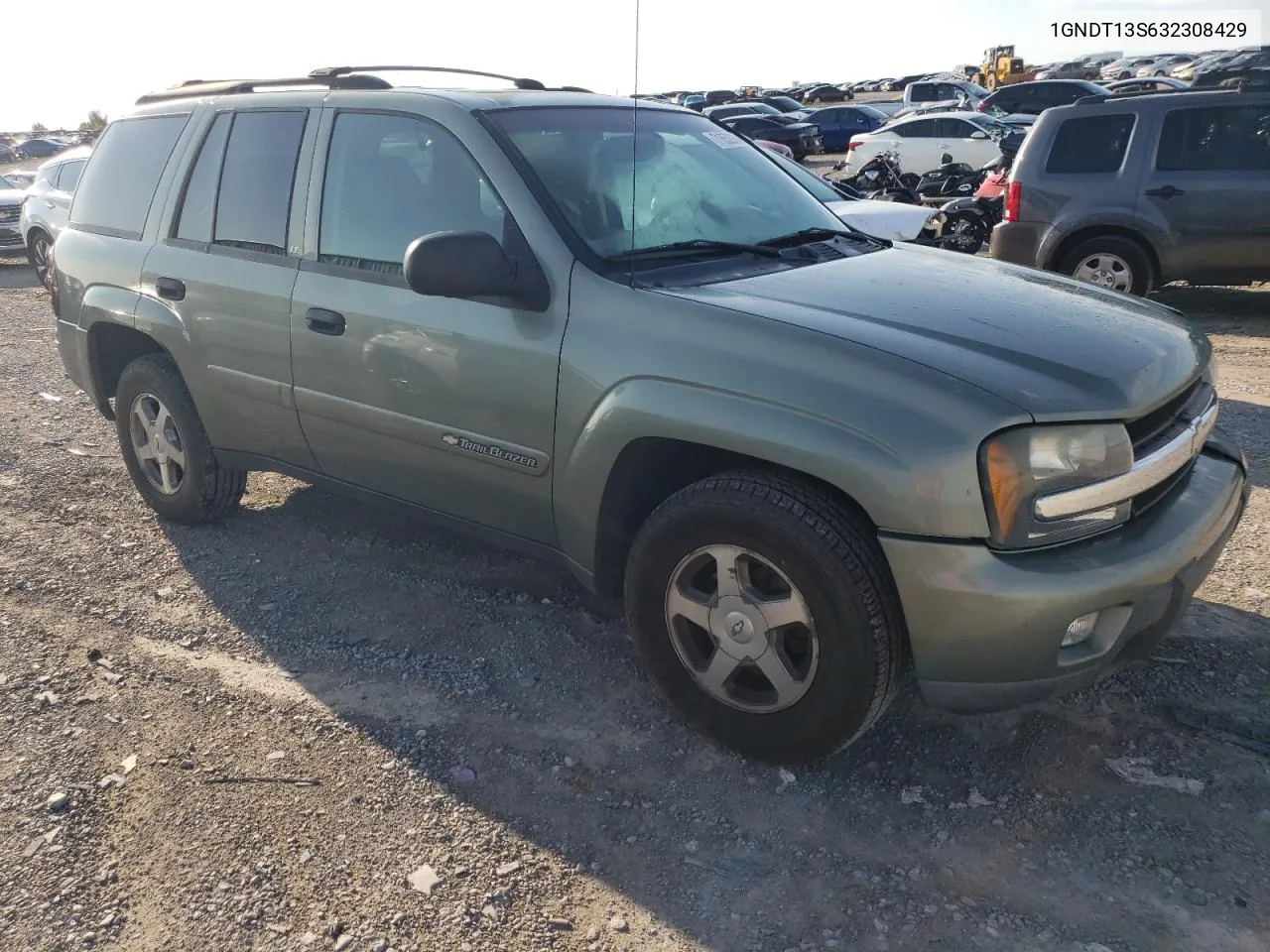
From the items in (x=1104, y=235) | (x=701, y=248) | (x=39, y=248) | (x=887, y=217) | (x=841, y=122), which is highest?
(x=701, y=248)

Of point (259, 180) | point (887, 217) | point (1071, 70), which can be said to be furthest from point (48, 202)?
point (1071, 70)

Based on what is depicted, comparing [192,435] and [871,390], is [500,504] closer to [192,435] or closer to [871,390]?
[871,390]

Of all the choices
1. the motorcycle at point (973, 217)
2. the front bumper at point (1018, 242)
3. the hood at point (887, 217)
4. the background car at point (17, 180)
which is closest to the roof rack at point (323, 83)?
the hood at point (887, 217)

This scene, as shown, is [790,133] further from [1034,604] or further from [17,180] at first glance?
[1034,604]

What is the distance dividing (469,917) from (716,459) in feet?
4.45

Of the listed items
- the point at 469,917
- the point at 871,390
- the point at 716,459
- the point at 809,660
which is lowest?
the point at 469,917

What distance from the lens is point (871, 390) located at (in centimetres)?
250

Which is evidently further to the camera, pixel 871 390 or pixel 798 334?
pixel 798 334

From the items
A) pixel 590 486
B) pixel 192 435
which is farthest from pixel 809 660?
pixel 192 435

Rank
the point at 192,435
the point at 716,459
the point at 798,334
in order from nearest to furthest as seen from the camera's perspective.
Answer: the point at 798,334 → the point at 716,459 → the point at 192,435

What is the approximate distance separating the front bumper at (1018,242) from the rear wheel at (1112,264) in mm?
279

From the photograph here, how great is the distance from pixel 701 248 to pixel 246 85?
7.52 feet

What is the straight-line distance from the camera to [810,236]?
3709 millimetres

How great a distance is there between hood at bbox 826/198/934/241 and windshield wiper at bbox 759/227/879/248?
13.3ft
